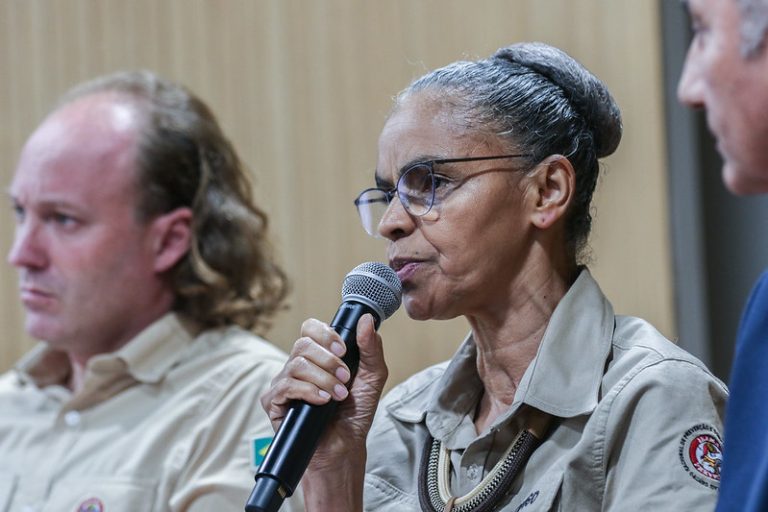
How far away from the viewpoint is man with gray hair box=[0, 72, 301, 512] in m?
2.29

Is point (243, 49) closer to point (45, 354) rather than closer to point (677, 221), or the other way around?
point (45, 354)

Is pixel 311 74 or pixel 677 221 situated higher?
pixel 311 74

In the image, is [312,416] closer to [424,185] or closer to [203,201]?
[424,185]

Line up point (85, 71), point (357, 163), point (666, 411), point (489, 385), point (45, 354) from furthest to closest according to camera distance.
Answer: point (85, 71) < point (357, 163) < point (45, 354) < point (489, 385) < point (666, 411)

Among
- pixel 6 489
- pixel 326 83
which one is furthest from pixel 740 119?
pixel 326 83

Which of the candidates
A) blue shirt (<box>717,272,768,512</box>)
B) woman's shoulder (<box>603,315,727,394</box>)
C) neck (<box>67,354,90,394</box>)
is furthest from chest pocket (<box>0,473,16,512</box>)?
blue shirt (<box>717,272,768,512</box>)

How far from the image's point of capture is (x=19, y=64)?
140 inches

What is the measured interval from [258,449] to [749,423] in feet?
4.01

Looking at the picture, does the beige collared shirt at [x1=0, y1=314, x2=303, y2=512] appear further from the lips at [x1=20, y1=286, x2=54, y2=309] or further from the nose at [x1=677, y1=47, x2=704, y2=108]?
the nose at [x1=677, y1=47, x2=704, y2=108]

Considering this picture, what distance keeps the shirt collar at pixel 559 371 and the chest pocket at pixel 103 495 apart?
2.20ft

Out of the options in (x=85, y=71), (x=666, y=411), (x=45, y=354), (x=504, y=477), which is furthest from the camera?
(x=85, y=71)

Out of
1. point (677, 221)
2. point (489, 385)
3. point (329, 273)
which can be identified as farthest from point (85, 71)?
point (489, 385)

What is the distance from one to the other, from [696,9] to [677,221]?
1611mm

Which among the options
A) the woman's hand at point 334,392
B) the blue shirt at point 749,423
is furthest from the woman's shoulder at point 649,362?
the woman's hand at point 334,392
